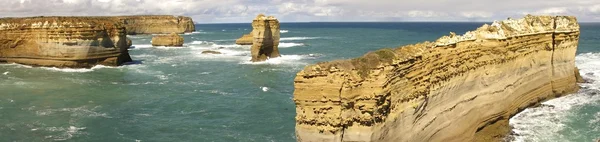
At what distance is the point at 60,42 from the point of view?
164ft

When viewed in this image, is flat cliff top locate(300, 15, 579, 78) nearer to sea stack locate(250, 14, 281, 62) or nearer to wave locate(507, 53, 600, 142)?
wave locate(507, 53, 600, 142)

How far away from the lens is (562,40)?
98.9ft

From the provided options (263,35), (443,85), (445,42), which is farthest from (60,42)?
(443,85)

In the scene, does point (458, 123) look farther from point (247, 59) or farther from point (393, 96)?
point (247, 59)

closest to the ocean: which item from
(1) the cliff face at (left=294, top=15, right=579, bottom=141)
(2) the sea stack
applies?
(1) the cliff face at (left=294, top=15, right=579, bottom=141)

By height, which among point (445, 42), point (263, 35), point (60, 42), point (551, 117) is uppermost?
point (445, 42)

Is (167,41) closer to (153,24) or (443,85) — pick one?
(153,24)

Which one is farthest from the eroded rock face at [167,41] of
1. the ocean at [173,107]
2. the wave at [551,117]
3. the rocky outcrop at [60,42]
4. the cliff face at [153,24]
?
the wave at [551,117]

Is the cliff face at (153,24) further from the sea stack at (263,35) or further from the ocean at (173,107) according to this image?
the ocean at (173,107)

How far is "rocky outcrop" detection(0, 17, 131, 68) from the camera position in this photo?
50125 millimetres

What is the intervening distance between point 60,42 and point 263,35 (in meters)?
22.4

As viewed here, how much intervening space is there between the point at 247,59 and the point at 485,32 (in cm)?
4196

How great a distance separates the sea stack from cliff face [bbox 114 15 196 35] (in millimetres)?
90838

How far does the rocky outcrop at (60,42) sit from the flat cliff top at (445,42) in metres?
40.8
